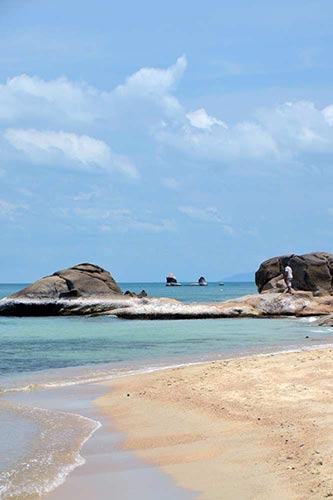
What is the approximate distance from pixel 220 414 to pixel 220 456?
8.43 feet

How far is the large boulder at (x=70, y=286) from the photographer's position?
152 feet

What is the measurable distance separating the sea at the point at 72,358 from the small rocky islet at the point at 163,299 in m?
1.88

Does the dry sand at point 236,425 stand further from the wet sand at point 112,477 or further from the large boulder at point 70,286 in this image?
the large boulder at point 70,286

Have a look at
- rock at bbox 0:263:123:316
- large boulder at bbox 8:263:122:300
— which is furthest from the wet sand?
large boulder at bbox 8:263:122:300

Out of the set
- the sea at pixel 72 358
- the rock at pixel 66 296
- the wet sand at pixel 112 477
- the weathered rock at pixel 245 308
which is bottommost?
the wet sand at pixel 112 477

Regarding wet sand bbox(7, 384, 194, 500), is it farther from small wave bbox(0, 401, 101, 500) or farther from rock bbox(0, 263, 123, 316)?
rock bbox(0, 263, 123, 316)

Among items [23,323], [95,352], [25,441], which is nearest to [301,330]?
[95,352]

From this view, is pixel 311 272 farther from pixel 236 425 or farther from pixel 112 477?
pixel 112 477

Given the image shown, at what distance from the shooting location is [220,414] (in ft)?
34.4

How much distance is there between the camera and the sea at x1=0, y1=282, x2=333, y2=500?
826 centimetres

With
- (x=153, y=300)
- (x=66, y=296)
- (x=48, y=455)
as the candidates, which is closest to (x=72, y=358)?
(x=48, y=455)

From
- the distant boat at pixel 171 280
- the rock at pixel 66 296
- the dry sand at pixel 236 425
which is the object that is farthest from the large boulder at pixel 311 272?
the distant boat at pixel 171 280

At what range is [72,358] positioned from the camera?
2080 cm

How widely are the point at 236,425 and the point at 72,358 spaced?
11.9 m
